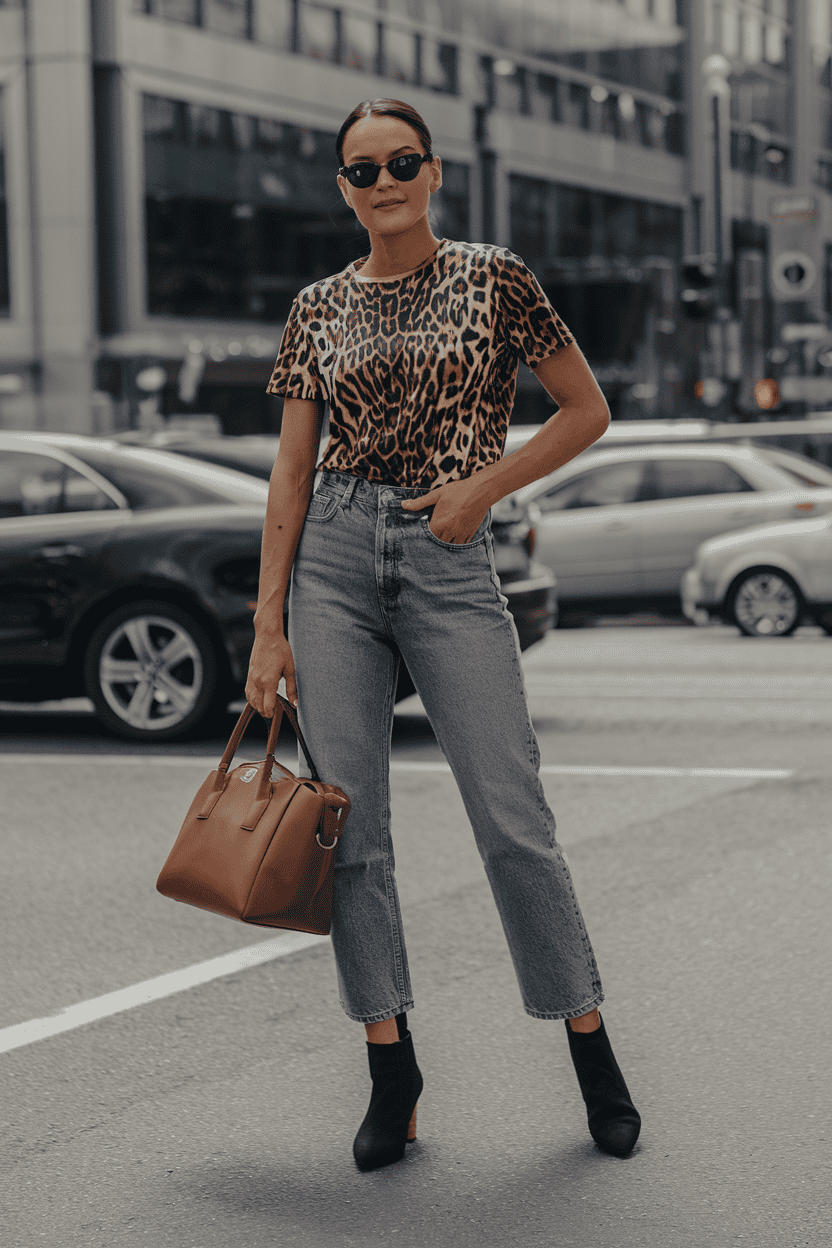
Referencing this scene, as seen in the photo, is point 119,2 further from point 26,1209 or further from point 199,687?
point 26,1209

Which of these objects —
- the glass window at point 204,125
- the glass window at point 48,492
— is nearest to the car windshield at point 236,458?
the glass window at point 48,492

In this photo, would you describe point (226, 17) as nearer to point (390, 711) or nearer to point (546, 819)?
point (390, 711)

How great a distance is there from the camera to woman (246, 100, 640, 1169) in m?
3.19

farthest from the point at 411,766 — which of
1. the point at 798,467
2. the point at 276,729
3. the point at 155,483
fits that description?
the point at 798,467

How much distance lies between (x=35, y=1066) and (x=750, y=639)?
10.8 meters

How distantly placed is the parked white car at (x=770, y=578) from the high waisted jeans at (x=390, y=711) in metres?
11.3

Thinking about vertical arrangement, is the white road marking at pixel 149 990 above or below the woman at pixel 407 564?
below

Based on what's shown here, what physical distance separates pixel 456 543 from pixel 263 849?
63cm

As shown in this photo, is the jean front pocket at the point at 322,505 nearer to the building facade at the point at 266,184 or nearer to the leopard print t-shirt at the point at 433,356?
the leopard print t-shirt at the point at 433,356

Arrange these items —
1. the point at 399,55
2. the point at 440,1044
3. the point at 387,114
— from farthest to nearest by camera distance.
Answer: the point at 399,55 → the point at 440,1044 → the point at 387,114

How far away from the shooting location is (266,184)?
37.6m

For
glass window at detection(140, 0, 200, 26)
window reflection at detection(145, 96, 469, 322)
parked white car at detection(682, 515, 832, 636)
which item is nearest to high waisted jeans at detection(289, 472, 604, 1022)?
parked white car at detection(682, 515, 832, 636)

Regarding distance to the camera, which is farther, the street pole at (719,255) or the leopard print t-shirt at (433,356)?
the street pole at (719,255)

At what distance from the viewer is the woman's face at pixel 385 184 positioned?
322cm
